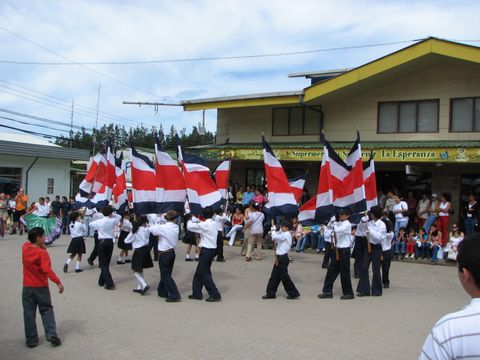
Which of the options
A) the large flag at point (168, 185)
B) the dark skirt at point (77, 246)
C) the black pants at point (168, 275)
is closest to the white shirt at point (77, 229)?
the dark skirt at point (77, 246)

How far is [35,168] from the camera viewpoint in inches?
1046

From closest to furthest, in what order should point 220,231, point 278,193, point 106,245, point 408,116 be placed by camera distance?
1. point 278,193
2. point 106,245
3. point 220,231
4. point 408,116

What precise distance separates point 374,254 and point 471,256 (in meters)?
8.18

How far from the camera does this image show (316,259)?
593 inches

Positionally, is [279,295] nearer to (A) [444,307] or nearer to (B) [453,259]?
(A) [444,307]

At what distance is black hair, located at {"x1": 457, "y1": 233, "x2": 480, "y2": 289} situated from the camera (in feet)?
7.29

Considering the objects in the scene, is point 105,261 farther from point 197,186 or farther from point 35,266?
point 35,266

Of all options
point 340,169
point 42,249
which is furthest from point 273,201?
point 42,249

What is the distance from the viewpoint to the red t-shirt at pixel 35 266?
6.49 meters

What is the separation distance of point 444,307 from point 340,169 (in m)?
3.34

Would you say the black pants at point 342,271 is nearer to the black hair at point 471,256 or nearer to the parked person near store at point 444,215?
the parked person near store at point 444,215

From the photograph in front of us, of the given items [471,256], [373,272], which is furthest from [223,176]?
[471,256]

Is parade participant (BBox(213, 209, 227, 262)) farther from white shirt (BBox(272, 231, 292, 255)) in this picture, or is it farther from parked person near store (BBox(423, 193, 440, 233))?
parked person near store (BBox(423, 193, 440, 233))

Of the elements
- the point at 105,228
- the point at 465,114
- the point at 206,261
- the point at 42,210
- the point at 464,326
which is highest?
the point at 465,114
